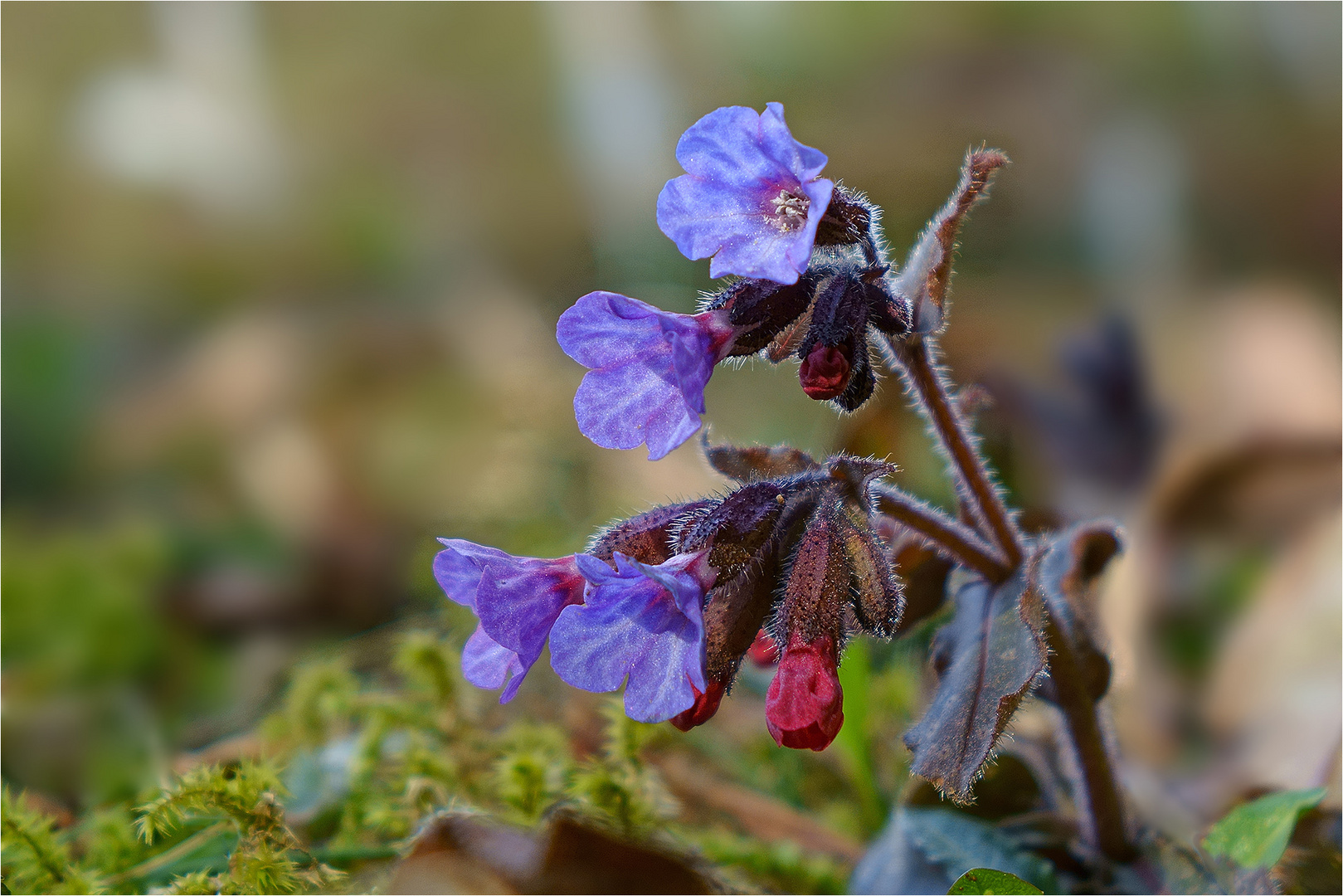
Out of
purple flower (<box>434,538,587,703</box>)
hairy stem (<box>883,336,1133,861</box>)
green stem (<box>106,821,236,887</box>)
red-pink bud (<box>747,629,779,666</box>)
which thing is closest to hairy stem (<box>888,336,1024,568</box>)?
hairy stem (<box>883,336,1133,861</box>)

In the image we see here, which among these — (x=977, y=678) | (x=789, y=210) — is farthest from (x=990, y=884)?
(x=789, y=210)

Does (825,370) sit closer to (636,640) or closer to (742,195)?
(742,195)

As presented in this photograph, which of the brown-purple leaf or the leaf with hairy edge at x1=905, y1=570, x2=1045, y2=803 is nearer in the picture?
the leaf with hairy edge at x1=905, y1=570, x2=1045, y2=803

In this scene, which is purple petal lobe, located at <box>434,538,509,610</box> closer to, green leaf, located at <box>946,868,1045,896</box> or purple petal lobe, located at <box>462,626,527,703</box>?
purple petal lobe, located at <box>462,626,527,703</box>

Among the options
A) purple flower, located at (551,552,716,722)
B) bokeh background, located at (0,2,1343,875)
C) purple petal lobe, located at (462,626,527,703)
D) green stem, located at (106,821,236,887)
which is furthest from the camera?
bokeh background, located at (0,2,1343,875)

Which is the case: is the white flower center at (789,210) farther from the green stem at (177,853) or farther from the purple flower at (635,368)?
the green stem at (177,853)
